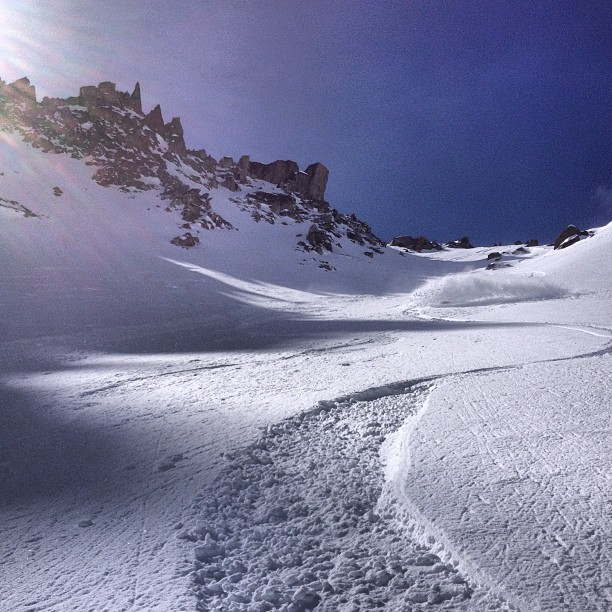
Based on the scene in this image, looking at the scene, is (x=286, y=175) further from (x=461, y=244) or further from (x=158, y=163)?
(x=461, y=244)

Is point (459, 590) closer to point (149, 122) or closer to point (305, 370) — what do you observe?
point (305, 370)

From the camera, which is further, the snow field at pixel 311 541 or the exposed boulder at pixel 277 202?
the exposed boulder at pixel 277 202

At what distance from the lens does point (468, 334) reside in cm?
659

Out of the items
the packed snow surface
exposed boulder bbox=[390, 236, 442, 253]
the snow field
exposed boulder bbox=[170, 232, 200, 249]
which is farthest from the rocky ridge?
the snow field

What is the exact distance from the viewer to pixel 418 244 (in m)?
80.4

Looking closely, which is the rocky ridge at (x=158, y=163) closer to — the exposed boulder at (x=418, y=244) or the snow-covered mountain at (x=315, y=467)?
the exposed boulder at (x=418, y=244)

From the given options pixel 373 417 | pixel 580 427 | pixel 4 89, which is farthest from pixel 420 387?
pixel 4 89

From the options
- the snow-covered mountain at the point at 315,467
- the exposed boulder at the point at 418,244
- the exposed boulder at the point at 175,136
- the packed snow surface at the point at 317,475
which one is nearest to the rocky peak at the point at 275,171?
the exposed boulder at the point at 175,136

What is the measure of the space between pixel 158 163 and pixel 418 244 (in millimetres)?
53658

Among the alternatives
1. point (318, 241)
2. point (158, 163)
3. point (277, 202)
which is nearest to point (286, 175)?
point (277, 202)

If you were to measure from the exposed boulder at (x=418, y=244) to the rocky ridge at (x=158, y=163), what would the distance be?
16085 mm

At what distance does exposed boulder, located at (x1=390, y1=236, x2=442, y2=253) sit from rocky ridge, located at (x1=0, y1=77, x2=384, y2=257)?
1608 centimetres

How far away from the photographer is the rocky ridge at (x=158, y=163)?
40.5m

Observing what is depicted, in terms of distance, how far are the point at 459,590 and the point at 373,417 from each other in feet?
5.22
